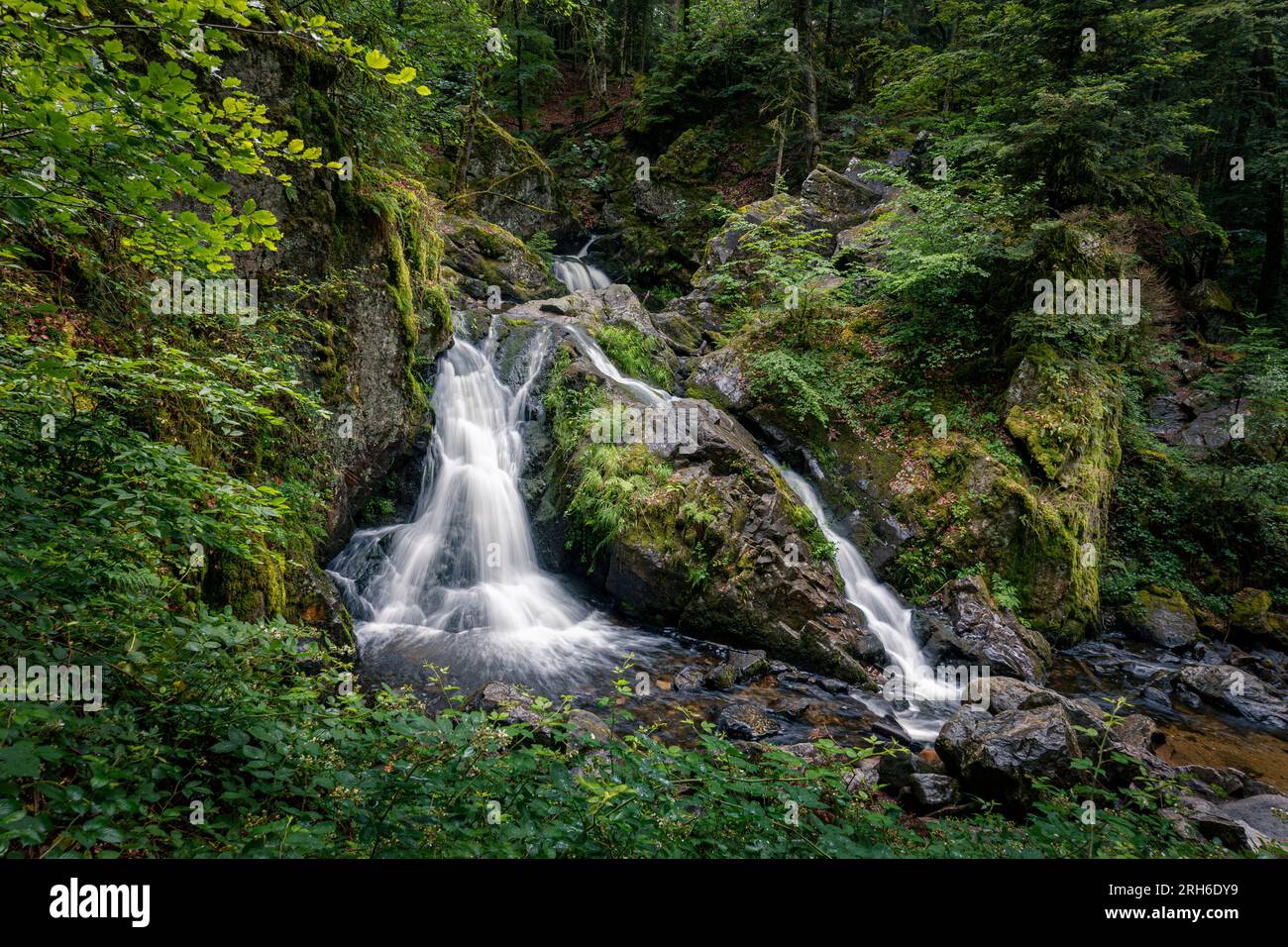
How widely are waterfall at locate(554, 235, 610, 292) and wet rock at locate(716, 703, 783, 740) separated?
15.6 metres

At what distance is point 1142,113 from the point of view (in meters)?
15.5

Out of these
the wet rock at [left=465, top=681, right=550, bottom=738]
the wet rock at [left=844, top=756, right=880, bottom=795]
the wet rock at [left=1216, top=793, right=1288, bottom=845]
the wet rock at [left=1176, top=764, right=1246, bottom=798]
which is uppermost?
the wet rock at [left=465, top=681, right=550, bottom=738]

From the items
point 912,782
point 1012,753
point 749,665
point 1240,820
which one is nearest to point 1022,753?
point 1012,753

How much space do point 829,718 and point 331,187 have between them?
9.12 m

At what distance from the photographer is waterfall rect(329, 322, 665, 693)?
7848 millimetres

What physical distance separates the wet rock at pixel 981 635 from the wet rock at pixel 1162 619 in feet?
9.87

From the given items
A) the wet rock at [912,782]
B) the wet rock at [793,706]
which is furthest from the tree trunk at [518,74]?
the wet rock at [912,782]

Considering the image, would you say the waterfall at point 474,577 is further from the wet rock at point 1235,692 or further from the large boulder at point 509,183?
the large boulder at point 509,183

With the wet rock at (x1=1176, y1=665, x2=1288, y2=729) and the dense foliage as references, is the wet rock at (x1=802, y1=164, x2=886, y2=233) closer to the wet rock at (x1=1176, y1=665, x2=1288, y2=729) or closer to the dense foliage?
the dense foliage

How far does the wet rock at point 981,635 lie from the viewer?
8727 mm

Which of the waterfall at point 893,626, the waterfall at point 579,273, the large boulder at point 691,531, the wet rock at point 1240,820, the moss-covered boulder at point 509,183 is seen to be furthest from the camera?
the moss-covered boulder at point 509,183

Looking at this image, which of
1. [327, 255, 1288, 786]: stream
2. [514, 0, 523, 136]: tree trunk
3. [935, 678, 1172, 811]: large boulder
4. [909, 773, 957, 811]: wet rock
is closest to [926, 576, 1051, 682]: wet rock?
[327, 255, 1288, 786]: stream

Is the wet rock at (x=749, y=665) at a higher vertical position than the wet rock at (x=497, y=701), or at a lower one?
lower

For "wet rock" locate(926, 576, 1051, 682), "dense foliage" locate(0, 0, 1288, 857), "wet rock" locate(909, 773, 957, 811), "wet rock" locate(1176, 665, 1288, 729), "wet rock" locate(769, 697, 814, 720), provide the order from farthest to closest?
"wet rock" locate(926, 576, 1051, 682) → "wet rock" locate(1176, 665, 1288, 729) → "wet rock" locate(769, 697, 814, 720) → "wet rock" locate(909, 773, 957, 811) → "dense foliage" locate(0, 0, 1288, 857)
